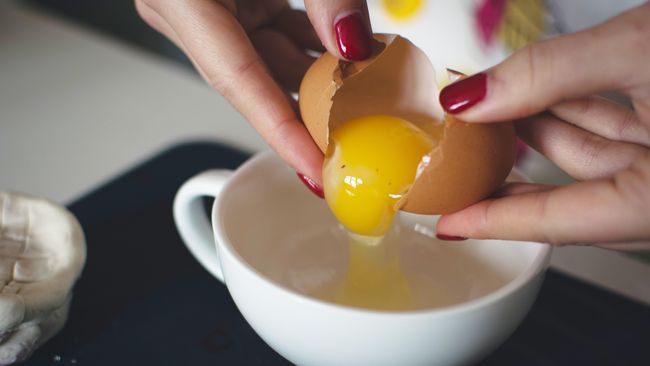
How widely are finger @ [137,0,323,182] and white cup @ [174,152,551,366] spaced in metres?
0.11

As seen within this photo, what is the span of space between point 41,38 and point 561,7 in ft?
4.49

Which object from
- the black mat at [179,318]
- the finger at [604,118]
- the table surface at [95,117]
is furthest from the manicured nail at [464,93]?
the table surface at [95,117]

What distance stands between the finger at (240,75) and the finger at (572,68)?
25cm

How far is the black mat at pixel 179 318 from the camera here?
965 millimetres

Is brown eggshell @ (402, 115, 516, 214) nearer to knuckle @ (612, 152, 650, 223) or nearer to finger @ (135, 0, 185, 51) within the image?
knuckle @ (612, 152, 650, 223)

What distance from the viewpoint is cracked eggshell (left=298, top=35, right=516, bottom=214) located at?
791mm

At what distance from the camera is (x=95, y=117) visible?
1.63 metres

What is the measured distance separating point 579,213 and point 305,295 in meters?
0.30

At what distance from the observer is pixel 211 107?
1.67m

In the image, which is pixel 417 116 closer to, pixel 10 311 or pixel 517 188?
pixel 517 188

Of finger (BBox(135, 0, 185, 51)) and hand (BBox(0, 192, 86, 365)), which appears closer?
hand (BBox(0, 192, 86, 365))

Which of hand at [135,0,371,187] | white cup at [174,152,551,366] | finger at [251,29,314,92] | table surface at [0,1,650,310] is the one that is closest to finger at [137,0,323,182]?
hand at [135,0,371,187]

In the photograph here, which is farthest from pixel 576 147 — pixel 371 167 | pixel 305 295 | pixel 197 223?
pixel 197 223

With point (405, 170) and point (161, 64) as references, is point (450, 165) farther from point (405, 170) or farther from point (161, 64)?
point (161, 64)
